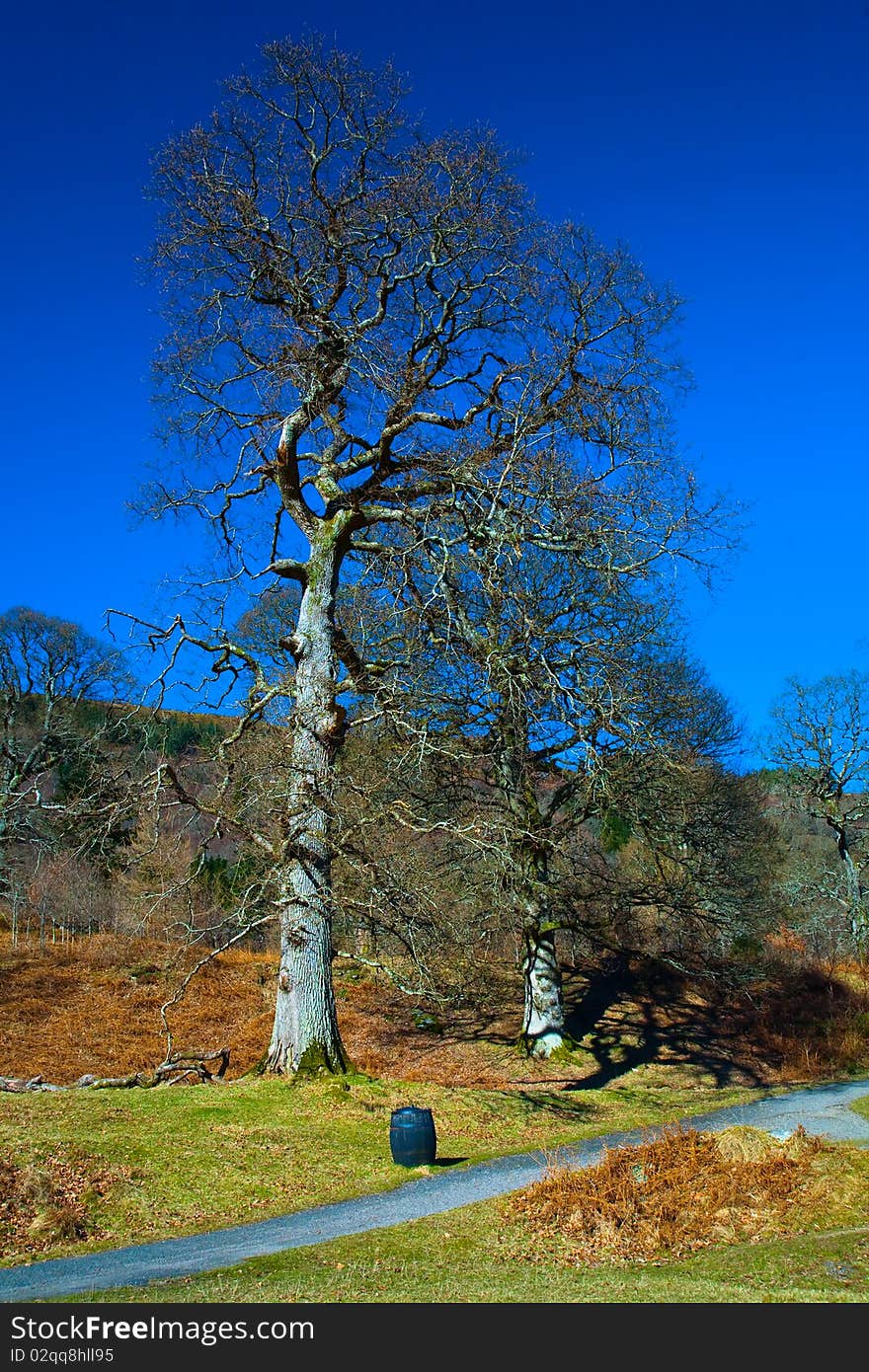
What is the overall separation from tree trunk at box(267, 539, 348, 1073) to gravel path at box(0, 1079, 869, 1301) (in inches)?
114

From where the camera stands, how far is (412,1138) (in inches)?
398

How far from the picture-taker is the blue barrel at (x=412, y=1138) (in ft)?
33.2

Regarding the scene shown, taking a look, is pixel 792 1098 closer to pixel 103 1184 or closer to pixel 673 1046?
pixel 673 1046

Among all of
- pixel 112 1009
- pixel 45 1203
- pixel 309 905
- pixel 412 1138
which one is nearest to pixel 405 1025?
pixel 112 1009

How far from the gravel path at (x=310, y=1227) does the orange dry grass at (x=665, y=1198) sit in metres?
0.70

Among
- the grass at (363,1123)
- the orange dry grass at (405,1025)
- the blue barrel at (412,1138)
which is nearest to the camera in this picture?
the grass at (363,1123)

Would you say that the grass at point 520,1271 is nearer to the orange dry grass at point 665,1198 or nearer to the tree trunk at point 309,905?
the orange dry grass at point 665,1198

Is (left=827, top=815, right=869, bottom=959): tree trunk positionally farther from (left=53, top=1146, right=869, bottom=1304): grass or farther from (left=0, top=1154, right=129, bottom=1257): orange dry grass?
(left=0, top=1154, right=129, bottom=1257): orange dry grass

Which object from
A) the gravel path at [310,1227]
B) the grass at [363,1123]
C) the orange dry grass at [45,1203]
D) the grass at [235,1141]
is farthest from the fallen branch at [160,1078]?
the gravel path at [310,1227]

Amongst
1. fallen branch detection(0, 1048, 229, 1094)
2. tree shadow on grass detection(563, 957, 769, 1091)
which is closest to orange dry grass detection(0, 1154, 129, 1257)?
fallen branch detection(0, 1048, 229, 1094)

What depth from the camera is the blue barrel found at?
10.1m
